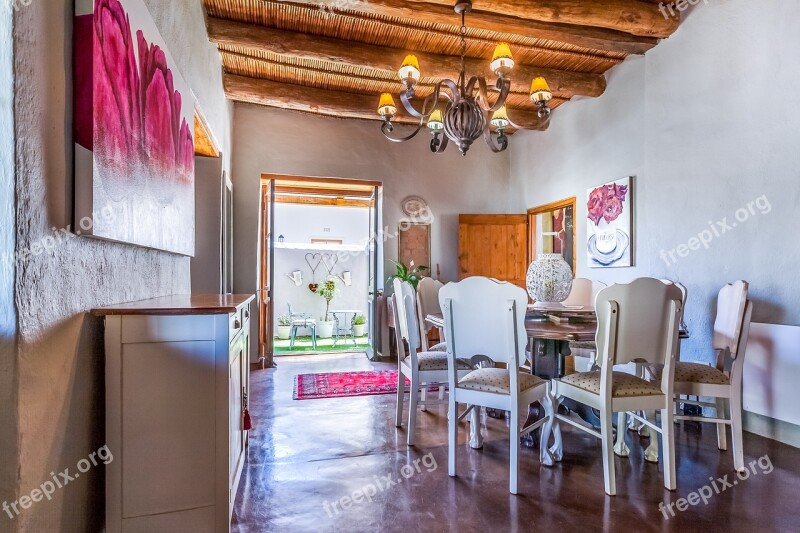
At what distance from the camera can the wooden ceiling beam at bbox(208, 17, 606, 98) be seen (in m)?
3.55

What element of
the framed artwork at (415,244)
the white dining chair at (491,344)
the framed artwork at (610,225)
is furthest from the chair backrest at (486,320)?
the framed artwork at (415,244)

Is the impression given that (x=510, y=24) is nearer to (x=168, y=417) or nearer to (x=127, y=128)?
(x=127, y=128)

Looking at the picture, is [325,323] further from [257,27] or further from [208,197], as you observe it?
[257,27]

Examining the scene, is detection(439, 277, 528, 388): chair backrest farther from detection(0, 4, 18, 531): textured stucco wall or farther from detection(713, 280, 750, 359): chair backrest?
detection(0, 4, 18, 531): textured stucco wall

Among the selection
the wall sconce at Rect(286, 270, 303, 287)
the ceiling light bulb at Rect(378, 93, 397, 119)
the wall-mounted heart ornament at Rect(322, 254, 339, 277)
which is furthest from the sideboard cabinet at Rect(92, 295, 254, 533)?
the wall-mounted heart ornament at Rect(322, 254, 339, 277)

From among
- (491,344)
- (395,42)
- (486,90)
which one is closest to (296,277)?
(395,42)

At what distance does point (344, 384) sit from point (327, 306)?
14.4 ft

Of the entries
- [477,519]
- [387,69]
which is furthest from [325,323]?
[477,519]

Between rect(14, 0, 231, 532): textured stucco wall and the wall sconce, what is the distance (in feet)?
22.6

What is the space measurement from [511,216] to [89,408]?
16.5ft

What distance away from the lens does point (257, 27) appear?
3.61m

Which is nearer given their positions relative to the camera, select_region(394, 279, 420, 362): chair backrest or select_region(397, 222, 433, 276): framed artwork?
select_region(394, 279, 420, 362): chair backrest

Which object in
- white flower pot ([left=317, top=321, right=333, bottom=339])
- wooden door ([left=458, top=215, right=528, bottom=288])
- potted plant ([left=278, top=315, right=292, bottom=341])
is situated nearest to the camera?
wooden door ([left=458, top=215, right=528, bottom=288])

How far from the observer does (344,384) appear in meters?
4.09
